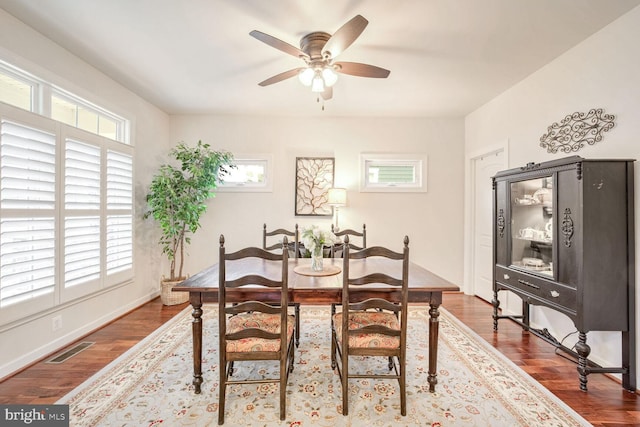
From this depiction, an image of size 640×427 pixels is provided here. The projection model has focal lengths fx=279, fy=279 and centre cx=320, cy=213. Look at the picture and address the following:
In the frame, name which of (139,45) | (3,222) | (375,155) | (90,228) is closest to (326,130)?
(375,155)

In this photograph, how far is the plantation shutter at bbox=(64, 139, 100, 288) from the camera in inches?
102

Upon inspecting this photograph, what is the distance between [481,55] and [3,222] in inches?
165

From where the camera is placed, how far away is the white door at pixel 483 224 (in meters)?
3.86

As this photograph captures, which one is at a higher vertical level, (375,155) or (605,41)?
(605,41)

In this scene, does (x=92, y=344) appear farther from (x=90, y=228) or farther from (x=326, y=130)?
(x=326, y=130)

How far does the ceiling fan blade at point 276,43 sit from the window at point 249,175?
2.31m

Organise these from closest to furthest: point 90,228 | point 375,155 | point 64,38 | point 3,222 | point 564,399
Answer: point 564,399
point 3,222
point 64,38
point 90,228
point 375,155

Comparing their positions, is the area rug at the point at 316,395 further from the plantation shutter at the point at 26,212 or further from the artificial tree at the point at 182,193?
the artificial tree at the point at 182,193

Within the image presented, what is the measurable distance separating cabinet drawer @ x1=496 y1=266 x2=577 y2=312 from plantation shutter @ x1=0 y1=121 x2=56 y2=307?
4.21m

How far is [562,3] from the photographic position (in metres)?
1.95

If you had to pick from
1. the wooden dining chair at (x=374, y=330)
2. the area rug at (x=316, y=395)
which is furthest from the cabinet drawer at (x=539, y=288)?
the wooden dining chair at (x=374, y=330)

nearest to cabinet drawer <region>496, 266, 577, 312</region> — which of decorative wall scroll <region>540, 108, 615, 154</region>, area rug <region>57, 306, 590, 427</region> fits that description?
area rug <region>57, 306, 590, 427</region>

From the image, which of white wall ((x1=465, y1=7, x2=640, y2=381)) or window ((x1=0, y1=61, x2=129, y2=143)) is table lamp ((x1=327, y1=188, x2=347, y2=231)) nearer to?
white wall ((x1=465, y1=7, x2=640, y2=381))

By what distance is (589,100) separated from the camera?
237 cm
